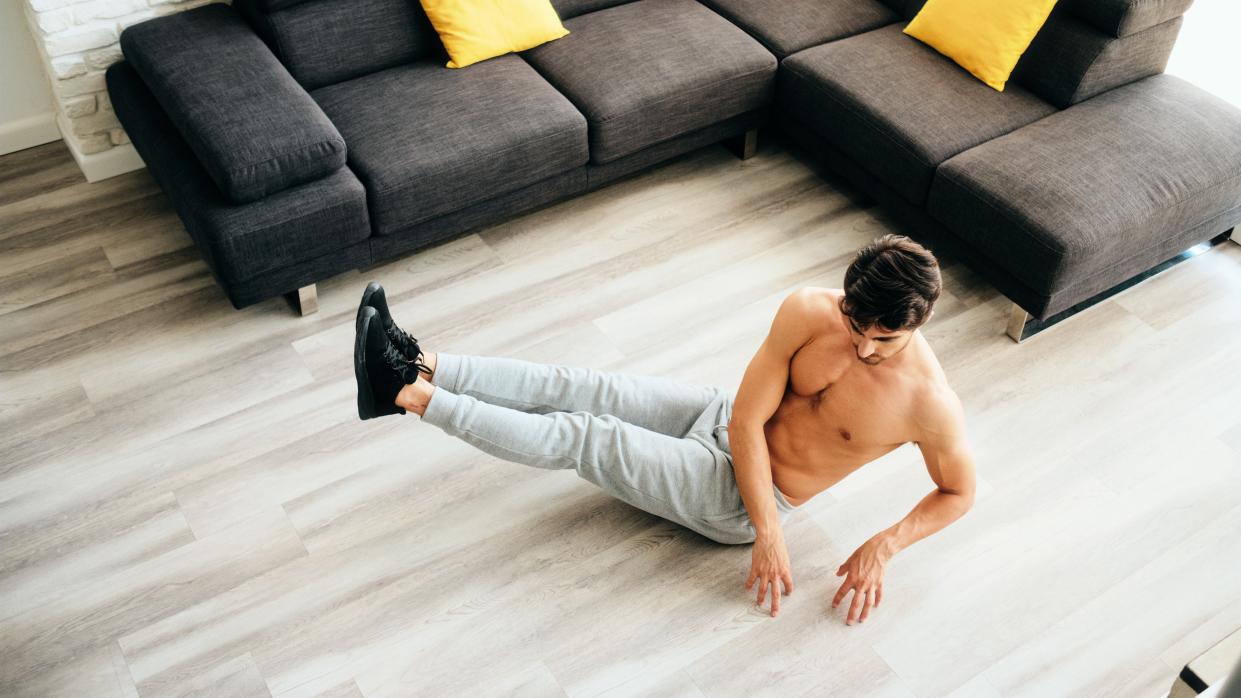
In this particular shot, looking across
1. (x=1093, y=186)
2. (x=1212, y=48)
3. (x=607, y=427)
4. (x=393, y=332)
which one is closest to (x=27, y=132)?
(x=393, y=332)

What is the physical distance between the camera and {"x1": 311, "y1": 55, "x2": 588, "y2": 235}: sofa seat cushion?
2.88 m

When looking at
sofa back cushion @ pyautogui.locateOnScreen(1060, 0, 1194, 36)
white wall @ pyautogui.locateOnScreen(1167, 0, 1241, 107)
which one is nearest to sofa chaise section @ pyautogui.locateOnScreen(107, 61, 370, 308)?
sofa back cushion @ pyautogui.locateOnScreen(1060, 0, 1194, 36)

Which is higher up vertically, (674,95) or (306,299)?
(674,95)

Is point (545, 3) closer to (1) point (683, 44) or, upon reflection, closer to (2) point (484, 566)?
(1) point (683, 44)

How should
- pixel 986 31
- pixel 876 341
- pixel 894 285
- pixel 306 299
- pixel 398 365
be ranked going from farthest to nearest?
1. pixel 986 31
2. pixel 306 299
3. pixel 398 365
4. pixel 876 341
5. pixel 894 285

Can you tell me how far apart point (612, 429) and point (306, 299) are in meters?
1.10

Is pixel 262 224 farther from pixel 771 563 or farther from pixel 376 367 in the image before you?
pixel 771 563

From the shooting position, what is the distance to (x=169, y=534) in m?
2.42

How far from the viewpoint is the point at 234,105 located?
2.76 meters

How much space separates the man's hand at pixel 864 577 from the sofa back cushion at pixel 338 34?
202cm

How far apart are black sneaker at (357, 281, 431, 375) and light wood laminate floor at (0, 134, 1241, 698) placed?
0.39 metres

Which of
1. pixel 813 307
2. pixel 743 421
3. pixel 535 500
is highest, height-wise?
pixel 813 307

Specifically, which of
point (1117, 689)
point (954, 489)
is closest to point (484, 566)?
point (954, 489)

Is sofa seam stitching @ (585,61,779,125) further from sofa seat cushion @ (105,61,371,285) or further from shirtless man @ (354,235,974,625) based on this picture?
shirtless man @ (354,235,974,625)
